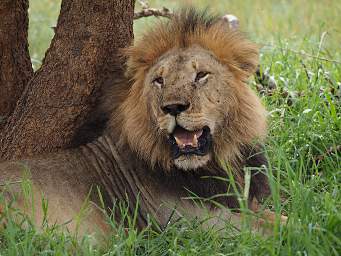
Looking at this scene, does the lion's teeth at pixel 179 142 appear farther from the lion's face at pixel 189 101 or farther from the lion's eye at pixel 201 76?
the lion's eye at pixel 201 76

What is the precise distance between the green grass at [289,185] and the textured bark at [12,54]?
73 centimetres

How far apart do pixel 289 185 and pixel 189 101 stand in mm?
685

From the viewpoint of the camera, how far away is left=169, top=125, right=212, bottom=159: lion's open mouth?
3947 mm

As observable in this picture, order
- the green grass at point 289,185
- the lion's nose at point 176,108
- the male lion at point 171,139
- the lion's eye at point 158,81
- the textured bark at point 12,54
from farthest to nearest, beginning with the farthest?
the textured bark at point 12,54 < the lion's eye at point 158,81 < the male lion at point 171,139 < the lion's nose at point 176,108 < the green grass at point 289,185

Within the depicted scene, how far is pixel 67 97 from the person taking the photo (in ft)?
14.8

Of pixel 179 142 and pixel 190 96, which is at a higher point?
pixel 190 96

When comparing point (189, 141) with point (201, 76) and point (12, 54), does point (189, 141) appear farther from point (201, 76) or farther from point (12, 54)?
point (12, 54)

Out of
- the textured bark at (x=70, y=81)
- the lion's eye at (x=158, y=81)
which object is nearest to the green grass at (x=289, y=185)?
the textured bark at (x=70, y=81)

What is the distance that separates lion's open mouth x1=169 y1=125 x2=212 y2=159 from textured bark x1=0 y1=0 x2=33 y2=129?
4.28 feet

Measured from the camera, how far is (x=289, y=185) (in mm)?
3557

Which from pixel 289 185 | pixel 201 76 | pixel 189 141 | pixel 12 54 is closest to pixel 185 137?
pixel 189 141

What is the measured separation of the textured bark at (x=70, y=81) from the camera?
4504mm

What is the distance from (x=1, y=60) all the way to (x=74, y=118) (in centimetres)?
63

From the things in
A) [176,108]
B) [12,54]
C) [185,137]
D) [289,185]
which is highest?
[12,54]
